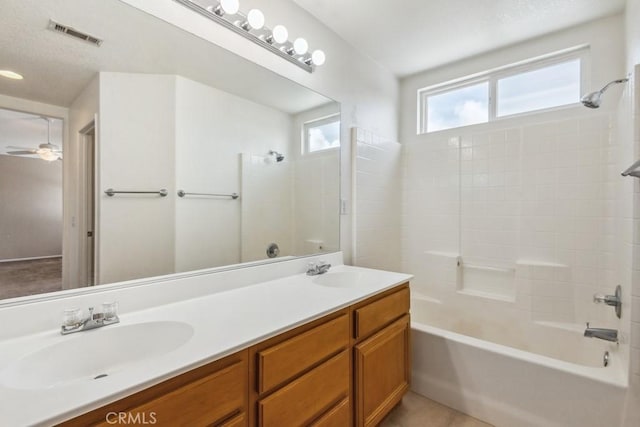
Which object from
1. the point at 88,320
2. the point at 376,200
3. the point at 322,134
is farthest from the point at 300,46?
the point at 88,320

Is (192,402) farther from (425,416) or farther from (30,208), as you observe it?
(425,416)

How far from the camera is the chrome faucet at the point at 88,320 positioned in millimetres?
952

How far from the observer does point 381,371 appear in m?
1.52

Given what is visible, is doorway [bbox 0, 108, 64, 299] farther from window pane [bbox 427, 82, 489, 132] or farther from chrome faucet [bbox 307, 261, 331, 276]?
window pane [bbox 427, 82, 489, 132]

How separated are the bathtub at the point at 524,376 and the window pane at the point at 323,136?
1409 millimetres

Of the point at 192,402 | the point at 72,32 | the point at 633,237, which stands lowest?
the point at 192,402

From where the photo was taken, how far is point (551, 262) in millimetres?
Answer: 2197

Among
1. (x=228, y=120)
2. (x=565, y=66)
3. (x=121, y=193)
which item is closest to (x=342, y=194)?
(x=228, y=120)

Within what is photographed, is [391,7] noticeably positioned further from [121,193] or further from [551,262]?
[551,262]

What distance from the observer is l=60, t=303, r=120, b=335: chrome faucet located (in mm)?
952

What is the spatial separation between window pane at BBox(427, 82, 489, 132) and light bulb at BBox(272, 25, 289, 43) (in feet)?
5.78

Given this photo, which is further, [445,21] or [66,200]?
[445,21]

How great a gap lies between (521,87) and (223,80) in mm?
2375

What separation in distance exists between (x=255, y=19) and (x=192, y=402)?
5.63ft
